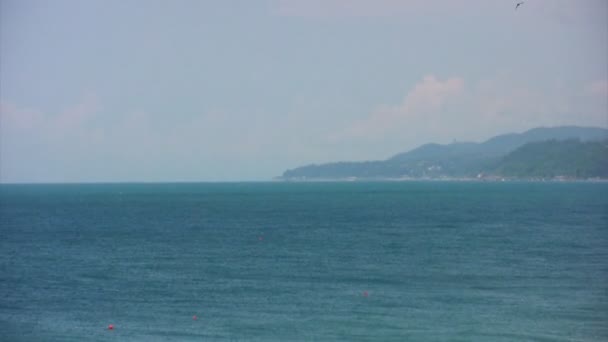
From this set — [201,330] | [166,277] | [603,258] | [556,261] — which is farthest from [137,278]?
[603,258]

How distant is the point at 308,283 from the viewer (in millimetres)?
48469

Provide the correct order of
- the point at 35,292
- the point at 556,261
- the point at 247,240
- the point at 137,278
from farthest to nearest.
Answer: the point at 247,240 → the point at 556,261 → the point at 137,278 → the point at 35,292

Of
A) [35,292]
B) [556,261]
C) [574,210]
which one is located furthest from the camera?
[574,210]

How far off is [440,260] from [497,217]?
49121 mm

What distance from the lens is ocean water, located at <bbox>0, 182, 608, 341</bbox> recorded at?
3588cm

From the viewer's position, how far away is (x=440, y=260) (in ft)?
193

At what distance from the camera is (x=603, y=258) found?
194ft

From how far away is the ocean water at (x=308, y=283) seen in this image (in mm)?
35875

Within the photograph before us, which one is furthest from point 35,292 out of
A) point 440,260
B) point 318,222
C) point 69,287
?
point 318,222

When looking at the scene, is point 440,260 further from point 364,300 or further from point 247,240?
point 247,240

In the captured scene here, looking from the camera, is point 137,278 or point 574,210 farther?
point 574,210

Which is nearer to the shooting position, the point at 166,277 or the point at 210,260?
the point at 166,277

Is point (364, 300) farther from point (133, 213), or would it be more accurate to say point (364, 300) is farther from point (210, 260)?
point (133, 213)

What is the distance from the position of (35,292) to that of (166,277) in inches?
351
